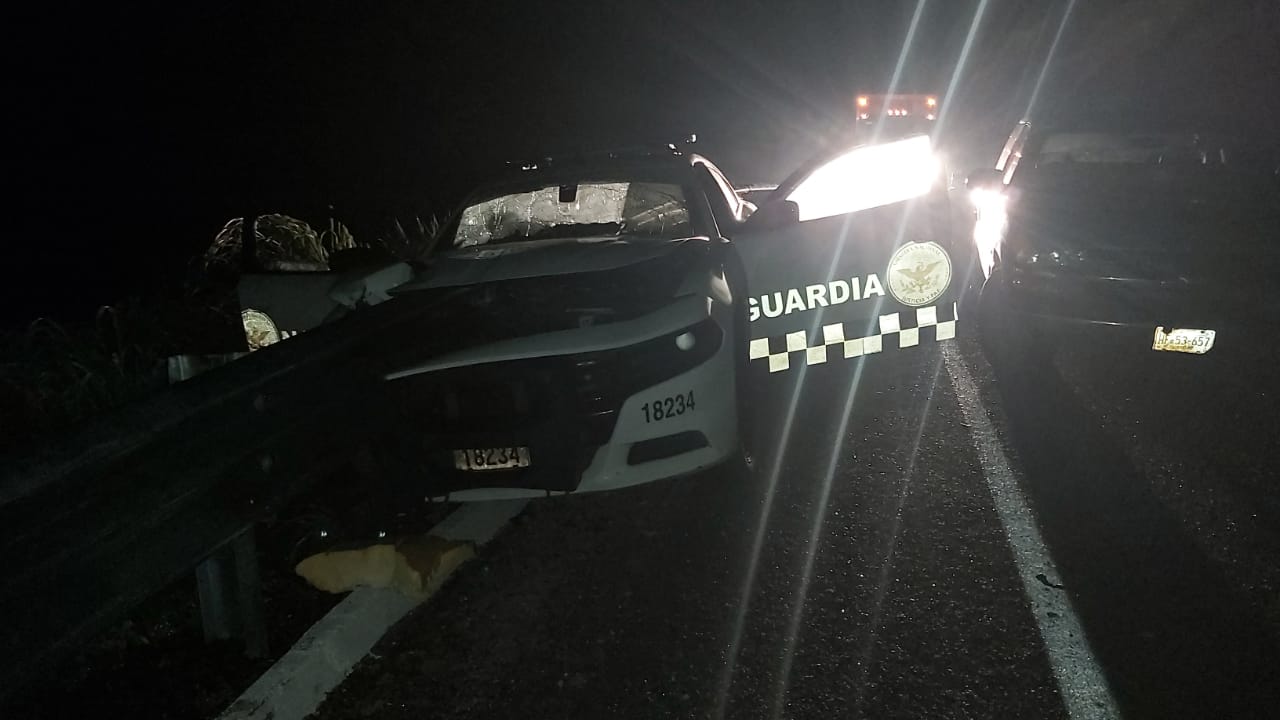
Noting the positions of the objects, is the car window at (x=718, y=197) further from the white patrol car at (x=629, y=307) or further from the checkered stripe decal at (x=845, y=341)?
the checkered stripe decal at (x=845, y=341)

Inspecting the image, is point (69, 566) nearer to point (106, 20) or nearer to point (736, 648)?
point (736, 648)

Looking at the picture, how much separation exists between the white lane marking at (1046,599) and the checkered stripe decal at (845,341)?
635mm

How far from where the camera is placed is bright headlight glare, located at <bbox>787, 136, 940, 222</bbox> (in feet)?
19.0

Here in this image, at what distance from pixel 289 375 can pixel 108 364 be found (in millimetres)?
3075

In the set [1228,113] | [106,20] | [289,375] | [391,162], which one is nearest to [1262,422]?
[289,375]

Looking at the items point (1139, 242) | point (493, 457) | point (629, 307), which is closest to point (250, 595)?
point (493, 457)

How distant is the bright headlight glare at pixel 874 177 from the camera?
228 inches

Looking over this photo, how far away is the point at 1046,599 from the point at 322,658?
2.65 meters

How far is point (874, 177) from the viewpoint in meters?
5.85

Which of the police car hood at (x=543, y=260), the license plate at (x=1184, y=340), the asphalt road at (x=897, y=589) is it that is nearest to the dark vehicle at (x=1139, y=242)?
the license plate at (x=1184, y=340)

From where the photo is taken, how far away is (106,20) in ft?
66.7

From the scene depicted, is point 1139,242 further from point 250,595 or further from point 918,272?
point 250,595

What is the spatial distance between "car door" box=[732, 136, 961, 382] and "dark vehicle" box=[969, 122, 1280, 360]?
139cm

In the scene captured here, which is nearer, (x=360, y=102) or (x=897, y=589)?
(x=897, y=589)
